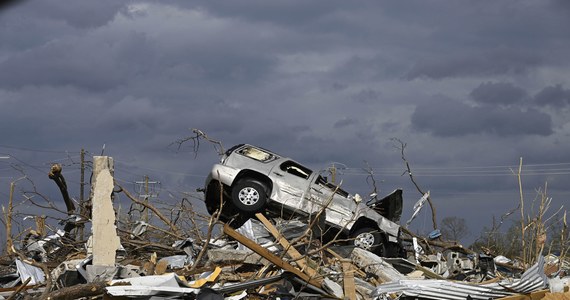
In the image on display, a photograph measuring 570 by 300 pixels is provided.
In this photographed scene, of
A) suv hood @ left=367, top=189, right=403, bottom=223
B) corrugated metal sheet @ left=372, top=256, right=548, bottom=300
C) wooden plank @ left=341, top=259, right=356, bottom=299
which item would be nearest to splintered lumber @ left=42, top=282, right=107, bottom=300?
wooden plank @ left=341, top=259, right=356, bottom=299

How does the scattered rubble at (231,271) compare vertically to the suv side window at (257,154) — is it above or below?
below

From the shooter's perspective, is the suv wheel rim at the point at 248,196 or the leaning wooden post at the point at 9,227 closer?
the leaning wooden post at the point at 9,227

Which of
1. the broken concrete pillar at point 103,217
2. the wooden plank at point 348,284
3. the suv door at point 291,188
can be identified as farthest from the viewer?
the suv door at point 291,188

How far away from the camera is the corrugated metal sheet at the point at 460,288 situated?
9.24 metres

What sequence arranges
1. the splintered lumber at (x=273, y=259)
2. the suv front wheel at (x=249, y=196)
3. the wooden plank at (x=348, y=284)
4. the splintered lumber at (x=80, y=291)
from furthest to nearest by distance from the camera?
the suv front wheel at (x=249, y=196), the wooden plank at (x=348, y=284), the splintered lumber at (x=273, y=259), the splintered lumber at (x=80, y=291)

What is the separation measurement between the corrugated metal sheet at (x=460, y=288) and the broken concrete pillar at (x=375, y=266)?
978 millimetres

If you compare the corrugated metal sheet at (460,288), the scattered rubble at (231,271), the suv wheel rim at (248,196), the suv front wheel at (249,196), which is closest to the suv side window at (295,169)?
the suv front wheel at (249,196)

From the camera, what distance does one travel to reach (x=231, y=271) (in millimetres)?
9602

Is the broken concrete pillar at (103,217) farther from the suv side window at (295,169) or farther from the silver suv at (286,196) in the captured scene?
the suv side window at (295,169)

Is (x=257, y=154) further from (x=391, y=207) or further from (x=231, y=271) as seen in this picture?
(x=231, y=271)

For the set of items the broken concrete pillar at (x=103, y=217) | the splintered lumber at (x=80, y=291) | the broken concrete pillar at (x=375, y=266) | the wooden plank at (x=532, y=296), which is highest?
the broken concrete pillar at (x=103, y=217)

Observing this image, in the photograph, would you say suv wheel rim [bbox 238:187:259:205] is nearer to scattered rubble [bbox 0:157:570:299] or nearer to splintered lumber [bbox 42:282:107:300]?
scattered rubble [bbox 0:157:570:299]

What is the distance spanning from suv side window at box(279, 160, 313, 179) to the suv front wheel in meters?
0.81

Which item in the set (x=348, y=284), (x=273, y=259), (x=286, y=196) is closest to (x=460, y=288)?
(x=348, y=284)
